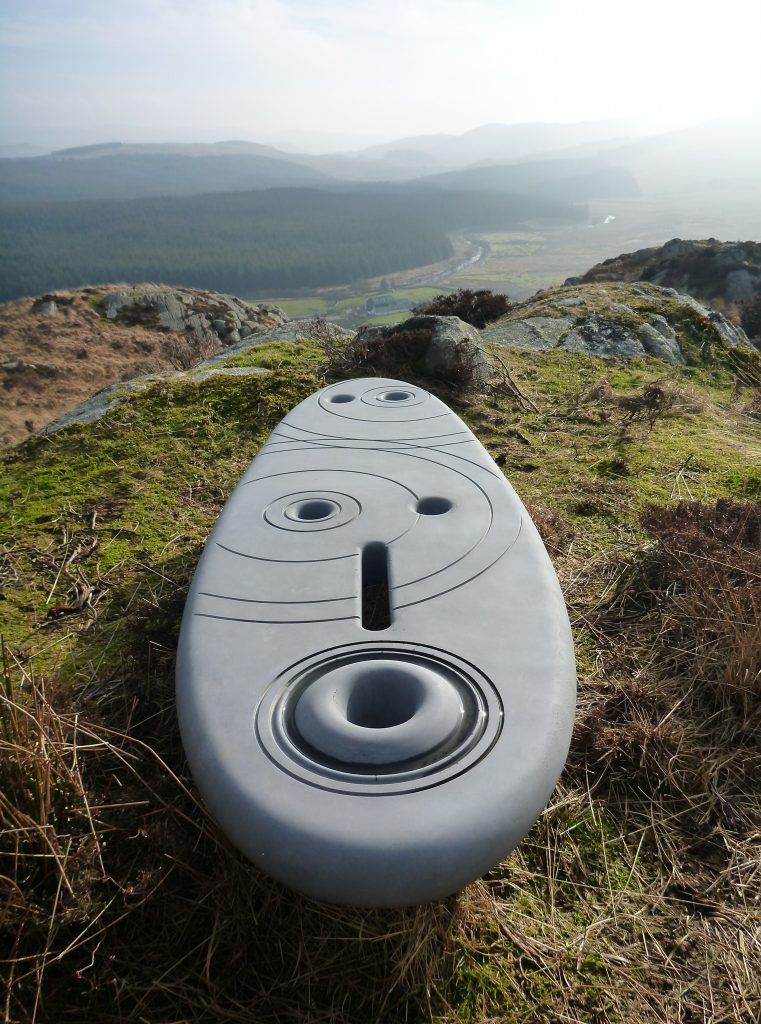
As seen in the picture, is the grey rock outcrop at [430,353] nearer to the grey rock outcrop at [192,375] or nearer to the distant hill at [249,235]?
the grey rock outcrop at [192,375]

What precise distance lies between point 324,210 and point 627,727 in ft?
482

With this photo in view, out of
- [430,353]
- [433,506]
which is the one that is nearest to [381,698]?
[433,506]

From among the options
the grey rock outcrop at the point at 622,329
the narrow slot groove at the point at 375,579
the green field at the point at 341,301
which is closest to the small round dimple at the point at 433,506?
the narrow slot groove at the point at 375,579

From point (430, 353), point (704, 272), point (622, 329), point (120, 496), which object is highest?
point (704, 272)

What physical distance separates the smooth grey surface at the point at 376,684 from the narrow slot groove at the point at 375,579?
50mm

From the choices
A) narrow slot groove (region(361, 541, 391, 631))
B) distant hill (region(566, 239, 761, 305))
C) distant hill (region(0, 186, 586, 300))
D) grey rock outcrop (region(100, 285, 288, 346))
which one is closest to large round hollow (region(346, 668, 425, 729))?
narrow slot groove (region(361, 541, 391, 631))

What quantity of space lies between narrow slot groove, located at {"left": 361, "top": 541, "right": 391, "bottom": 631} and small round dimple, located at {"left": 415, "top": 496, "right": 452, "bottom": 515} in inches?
17.1

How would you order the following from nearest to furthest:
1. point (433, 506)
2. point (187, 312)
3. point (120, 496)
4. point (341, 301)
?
point (433, 506)
point (120, 496)
point (187, 312)
point (341, 301)

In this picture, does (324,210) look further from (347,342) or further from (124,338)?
(347,342)

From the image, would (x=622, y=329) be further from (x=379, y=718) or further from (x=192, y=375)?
(x=379, y=718)

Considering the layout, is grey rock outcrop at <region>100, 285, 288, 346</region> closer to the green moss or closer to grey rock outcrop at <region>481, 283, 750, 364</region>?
grey rock outcrop at <region>481, 283, 750, 364</region>

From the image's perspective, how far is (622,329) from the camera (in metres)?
10.0

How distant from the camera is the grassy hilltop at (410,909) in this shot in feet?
6.62

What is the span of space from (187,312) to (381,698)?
2495cm
